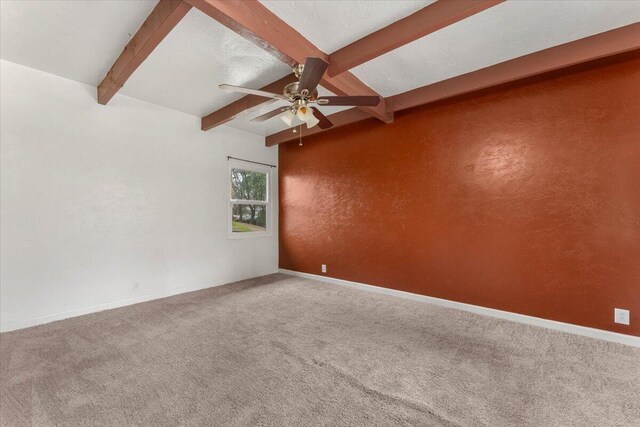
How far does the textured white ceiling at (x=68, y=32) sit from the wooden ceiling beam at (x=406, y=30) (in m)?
1.51

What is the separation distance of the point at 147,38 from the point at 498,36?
284 centimetres

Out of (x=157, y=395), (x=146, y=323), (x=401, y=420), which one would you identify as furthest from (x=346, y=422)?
(x=146, y=323)

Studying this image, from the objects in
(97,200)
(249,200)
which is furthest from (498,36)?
(97,200)

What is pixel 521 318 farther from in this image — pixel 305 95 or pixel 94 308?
pixel 94 308

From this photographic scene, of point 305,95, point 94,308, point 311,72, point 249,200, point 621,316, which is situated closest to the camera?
point 311,72

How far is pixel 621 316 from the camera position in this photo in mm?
2379

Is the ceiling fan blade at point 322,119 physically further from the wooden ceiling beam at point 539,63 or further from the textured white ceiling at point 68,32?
the textured white ceiling at point 68,32

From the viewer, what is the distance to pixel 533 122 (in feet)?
9.11

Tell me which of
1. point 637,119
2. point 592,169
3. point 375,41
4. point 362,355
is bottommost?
point 362,355

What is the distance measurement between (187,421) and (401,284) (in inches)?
117

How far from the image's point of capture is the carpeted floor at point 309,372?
154 cm

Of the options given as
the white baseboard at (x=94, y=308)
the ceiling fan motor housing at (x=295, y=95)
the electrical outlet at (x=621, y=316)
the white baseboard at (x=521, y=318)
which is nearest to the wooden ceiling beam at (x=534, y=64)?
the ceiling fan motor housing at (x=295, y=95)

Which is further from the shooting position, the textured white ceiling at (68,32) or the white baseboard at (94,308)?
the white baseboard at (94,308)

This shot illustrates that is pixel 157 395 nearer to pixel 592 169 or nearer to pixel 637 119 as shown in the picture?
pixel 592 169
